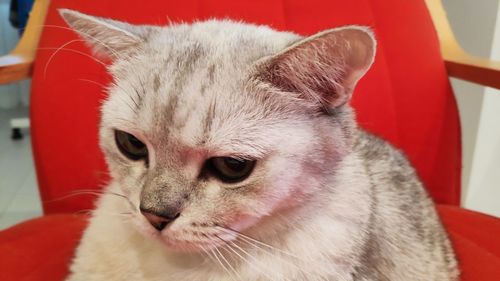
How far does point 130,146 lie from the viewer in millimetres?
715

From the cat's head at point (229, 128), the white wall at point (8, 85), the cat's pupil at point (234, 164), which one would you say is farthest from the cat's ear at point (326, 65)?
the white wall at point (8, 85)

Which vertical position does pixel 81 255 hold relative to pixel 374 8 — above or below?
below

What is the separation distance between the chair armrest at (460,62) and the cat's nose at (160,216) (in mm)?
901

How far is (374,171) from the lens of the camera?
0.97m

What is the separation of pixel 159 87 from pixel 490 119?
1487 millimetres

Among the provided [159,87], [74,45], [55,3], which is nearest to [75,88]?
[74,45]

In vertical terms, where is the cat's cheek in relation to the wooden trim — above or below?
below

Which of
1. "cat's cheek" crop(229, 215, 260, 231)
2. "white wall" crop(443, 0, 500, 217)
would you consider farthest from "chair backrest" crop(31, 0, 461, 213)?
"cat's cheek" crop(229, 215, 260, 231)

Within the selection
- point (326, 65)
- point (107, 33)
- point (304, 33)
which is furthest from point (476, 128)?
point (107, 33)

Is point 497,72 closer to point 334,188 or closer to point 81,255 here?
point 334,188

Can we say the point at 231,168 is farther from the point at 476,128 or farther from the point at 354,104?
the point at 476,128

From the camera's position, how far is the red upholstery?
0.99m

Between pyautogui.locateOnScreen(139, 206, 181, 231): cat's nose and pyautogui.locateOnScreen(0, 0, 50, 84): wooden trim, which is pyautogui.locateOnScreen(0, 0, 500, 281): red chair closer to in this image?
pyautogui.locateOnScreen(0, 0, 50, 84): wooden trim

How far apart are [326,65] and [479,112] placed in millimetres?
1370
